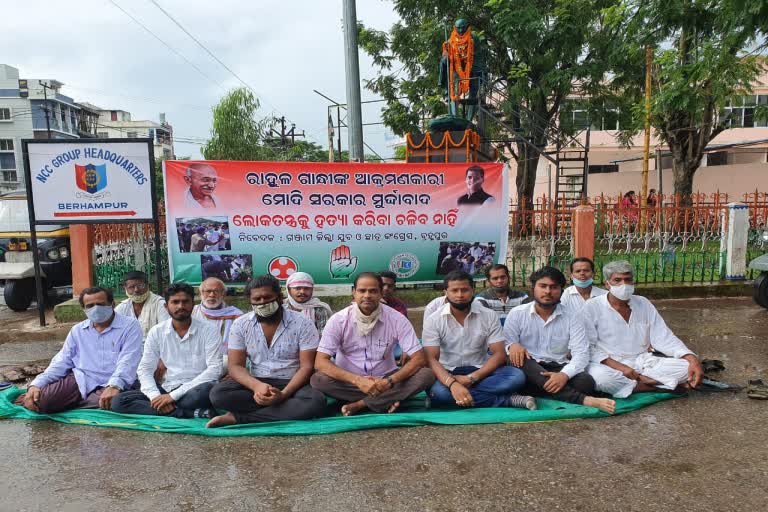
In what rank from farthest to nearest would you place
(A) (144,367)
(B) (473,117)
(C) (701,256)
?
(B) (473,117), (C) (701,256), (A) (144,367)

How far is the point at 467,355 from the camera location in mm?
4496

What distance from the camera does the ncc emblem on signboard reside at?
6.96 m

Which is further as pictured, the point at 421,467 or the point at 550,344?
the point at 550,344

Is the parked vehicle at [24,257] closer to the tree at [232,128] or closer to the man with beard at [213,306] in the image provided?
the man with beard at [213,306]

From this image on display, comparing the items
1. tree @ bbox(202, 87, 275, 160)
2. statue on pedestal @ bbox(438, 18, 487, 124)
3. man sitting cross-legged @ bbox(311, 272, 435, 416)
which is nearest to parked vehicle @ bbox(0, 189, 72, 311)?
man sitting cross-legged @ bbox(311, 272, 435, 416)

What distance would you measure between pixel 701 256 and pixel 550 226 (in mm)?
2603

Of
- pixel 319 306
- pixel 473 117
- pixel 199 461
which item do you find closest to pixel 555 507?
pixel 199 461

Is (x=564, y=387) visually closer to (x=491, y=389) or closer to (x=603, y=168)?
(x=491, y=389)

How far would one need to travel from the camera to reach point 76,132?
197ft

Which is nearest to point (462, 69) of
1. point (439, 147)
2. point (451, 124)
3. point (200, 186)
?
point (451, 124)

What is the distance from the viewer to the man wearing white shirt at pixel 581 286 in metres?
5.10

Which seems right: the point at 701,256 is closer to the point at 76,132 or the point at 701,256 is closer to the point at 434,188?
the point at 434,188

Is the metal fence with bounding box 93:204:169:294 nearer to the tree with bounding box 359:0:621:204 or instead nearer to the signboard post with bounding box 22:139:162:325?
the signboard post with bounding box 22:139:162:325

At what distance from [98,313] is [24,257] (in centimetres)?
520
